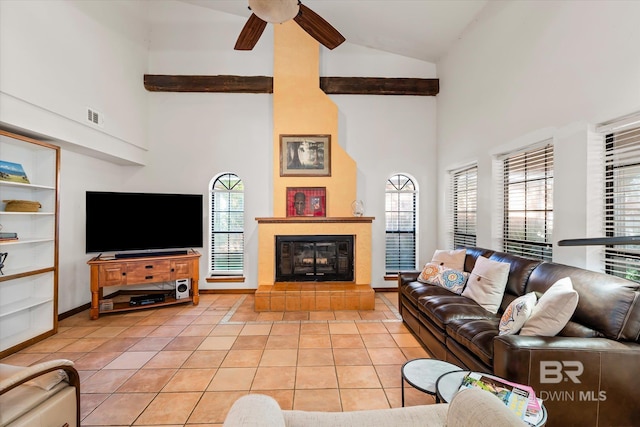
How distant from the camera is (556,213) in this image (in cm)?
269

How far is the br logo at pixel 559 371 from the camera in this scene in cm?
158

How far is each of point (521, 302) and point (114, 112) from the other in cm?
530

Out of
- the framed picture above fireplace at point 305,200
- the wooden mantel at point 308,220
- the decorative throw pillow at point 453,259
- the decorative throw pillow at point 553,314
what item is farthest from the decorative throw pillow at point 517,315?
the framed picture above fireplace at point 305,200

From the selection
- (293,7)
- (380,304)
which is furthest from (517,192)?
(293,7)

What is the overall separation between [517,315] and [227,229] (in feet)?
14.3

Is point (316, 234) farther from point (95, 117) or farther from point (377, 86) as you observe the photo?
point (95, 117)

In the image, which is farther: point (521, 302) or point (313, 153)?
point (313, 153)

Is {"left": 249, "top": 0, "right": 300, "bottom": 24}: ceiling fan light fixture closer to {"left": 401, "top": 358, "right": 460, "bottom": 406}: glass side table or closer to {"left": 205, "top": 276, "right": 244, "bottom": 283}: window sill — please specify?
{"left": 401, "top": 358, "right": 460, "bottom": 406}: glass side table

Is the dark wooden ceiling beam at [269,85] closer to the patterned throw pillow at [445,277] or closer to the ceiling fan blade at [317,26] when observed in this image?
the ceiling fan blade at [317,26]

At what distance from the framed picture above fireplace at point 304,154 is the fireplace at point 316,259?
44.2 inches

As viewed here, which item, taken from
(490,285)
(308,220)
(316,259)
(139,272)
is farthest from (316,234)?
(139,272)

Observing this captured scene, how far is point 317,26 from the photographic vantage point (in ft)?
8.71

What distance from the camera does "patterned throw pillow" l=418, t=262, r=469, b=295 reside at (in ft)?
10.6

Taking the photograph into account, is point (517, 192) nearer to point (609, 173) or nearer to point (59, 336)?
point (609, 173)
